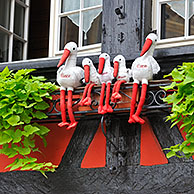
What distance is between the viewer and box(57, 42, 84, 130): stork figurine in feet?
16.8

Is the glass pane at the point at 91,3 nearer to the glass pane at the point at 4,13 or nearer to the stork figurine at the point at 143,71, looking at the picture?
the glass pane at the point at 4,13

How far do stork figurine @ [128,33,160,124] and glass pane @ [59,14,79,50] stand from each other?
108 centimetres

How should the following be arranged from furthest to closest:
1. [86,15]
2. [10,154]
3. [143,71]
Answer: [86,15] < [10,154] < [143,71]

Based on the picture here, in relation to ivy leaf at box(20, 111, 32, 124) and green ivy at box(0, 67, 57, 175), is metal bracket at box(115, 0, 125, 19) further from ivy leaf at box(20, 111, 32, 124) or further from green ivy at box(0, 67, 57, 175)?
ivy leaf at box(20, 111, 32, 124)

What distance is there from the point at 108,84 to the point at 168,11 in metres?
0.91

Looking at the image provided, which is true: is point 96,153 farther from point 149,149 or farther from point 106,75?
point 106,75

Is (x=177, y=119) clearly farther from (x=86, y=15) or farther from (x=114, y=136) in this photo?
(x=86, y=15)

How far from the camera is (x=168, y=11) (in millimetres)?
5461

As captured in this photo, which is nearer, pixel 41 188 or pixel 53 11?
pixel 41 188

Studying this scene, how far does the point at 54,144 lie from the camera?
543 centimetres

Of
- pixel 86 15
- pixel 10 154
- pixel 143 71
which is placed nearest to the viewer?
pixel 143 71

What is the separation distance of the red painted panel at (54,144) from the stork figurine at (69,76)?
24cm

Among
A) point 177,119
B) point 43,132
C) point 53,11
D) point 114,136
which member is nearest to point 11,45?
point 53,11

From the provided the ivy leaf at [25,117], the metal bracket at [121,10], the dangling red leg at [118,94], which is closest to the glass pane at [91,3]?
the metal bracket at [121,10]
